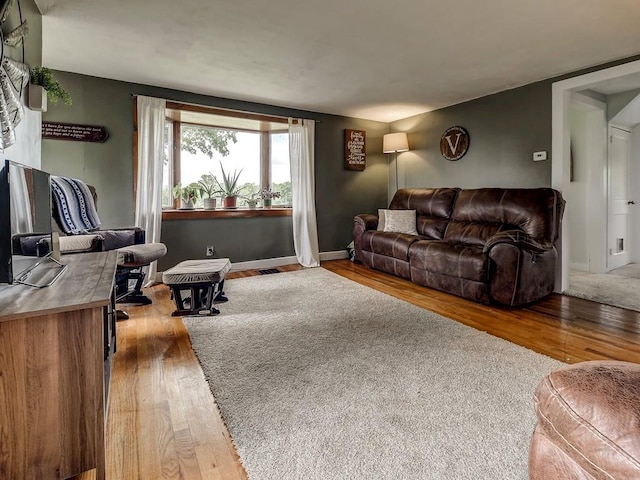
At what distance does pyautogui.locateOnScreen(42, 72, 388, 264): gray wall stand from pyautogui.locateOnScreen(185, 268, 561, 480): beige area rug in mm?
1728

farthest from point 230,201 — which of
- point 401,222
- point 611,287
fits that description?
point 611,287

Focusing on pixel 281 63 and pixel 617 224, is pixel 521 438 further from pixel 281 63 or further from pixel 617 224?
pixel 617 224

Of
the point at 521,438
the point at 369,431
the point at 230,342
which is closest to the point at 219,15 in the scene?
the point at 230,342

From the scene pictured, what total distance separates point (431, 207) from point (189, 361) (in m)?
3.54

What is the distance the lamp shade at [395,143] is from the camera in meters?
5.10

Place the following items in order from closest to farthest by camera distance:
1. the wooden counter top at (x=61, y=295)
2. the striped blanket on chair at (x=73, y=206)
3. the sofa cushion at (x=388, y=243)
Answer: the wooden counter top at (x=61, y=295), the striped blanket on chair at (x=73, y=206), the sofa cushion at (x=388, y=243)

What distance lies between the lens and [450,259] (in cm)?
332

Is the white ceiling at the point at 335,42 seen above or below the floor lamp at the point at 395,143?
above

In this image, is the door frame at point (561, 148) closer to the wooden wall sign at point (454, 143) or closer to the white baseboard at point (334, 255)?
the wooden wall sign at point (454, 143)

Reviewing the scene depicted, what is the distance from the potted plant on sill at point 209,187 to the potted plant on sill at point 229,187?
7 cm

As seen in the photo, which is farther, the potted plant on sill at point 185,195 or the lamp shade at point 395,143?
the lamp shade at point 395,143

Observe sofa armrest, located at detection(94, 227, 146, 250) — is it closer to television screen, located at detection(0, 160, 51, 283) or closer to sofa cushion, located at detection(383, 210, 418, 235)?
television screen, located at detection(0, 160, 51, 283)

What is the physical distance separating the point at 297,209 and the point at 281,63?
2.03 m

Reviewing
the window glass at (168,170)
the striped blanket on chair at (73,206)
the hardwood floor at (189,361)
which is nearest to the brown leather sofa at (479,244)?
the hardwood floor at (189,361)
